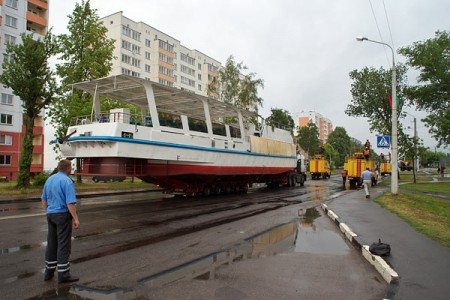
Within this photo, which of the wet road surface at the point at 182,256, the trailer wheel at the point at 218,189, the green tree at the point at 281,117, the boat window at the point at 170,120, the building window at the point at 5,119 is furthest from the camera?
the green tree at the point at 281,117

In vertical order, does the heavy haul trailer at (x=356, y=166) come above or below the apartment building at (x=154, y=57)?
below

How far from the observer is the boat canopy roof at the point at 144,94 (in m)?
13.6

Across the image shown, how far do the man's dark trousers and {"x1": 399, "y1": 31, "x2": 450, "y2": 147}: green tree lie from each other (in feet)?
110

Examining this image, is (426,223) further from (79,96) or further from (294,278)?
(79,96)

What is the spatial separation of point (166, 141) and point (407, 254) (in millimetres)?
9660

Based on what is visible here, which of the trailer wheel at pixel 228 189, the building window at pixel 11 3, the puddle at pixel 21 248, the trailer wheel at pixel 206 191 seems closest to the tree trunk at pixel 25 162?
the trailer wheel at pixel 206 191

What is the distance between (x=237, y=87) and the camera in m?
36.9

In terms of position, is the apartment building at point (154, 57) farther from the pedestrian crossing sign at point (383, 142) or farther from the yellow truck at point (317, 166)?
the pedestrian crossing sign at point (383, 142)

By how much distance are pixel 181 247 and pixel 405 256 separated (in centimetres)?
406

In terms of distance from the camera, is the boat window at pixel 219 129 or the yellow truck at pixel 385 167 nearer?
the boat window at pixel 219 129

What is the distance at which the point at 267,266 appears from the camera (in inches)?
214

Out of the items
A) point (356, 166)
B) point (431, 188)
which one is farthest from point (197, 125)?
point (431, 188)

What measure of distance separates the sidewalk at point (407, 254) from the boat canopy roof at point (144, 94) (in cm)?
833

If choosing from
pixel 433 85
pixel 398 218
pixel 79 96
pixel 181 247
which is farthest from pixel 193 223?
pixel 433 85
